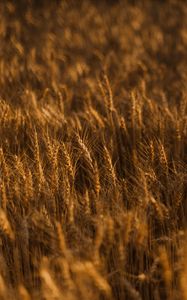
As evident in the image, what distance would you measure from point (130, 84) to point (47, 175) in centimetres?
173

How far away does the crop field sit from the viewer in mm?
1337

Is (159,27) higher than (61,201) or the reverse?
higher

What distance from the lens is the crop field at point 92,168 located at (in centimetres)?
134

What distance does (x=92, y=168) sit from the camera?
161 cm

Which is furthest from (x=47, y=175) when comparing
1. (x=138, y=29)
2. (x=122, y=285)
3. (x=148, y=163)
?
(x=138, y=29)

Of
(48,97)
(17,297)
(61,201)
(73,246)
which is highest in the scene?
(48,97)

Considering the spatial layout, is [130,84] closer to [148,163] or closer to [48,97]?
[48,97]

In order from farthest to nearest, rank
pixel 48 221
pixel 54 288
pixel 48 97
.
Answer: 1. pixel 48 97
2. pixel 48 221
3. pixel 54 288

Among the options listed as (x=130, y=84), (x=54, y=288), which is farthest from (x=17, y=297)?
(x=130, y=84)

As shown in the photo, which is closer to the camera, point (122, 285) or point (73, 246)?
point (122, 285)

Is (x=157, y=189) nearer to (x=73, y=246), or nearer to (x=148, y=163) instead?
(x=148, y=163)

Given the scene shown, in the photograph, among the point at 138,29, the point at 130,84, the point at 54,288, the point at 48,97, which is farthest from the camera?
the point at 138,29

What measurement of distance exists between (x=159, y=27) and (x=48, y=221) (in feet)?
13.8

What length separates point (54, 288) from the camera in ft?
3.51
